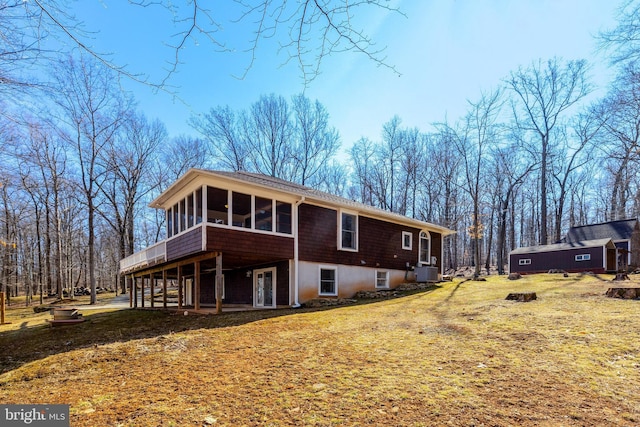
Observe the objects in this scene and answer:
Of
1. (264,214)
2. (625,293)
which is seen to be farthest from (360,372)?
(625,293)

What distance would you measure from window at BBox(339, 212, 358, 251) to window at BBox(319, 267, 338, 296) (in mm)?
1171

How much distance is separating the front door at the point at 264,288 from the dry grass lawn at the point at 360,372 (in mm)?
5467

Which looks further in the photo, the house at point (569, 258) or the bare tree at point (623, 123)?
the house at point (569, 258)

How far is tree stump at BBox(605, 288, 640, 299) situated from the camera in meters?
8.48

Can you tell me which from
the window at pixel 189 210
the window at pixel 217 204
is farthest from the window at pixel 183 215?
the window at pixel 217 204

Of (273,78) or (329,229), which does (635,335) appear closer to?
(273,78)

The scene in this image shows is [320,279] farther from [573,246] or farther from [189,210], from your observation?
[573,246]

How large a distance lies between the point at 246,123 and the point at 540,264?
25459 mm

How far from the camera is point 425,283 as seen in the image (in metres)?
17.0

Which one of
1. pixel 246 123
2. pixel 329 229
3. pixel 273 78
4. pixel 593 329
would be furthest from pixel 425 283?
pixel 246 123

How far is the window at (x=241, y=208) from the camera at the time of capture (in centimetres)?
1157

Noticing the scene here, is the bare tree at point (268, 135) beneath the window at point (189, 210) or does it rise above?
above

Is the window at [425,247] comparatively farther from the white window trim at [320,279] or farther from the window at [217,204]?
the window at [217,204]

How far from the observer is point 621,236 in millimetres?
22641
